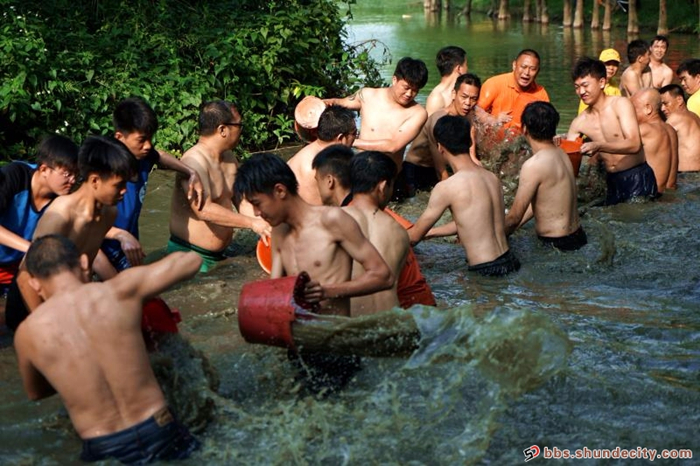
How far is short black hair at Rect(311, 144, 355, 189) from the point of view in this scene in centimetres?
543

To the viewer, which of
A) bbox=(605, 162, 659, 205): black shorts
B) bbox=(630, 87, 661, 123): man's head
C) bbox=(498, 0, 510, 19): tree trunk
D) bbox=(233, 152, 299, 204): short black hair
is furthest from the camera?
bbox=(498, 0, 510, 19): tree trunk

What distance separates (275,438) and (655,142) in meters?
6.12

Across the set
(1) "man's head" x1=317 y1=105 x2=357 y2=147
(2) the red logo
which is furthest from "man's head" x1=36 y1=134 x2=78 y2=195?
(2) the red logo

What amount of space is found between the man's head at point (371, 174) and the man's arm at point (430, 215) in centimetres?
152

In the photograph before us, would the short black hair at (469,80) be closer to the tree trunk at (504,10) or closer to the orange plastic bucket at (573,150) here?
the orange plastic bucket at (573,150)

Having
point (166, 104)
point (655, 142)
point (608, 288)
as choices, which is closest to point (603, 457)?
point (608, 288)

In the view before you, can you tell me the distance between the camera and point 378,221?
16.7ft

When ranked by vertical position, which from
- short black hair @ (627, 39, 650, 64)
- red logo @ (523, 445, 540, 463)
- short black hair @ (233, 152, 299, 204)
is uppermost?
short black hair @ (233, 152, 299, 204)

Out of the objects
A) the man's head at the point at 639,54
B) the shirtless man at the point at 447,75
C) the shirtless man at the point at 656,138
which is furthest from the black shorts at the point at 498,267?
the man's head at the point at 639,54

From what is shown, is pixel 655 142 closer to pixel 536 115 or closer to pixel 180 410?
pixel 536 115

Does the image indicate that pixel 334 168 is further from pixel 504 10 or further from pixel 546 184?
pixel 504 10

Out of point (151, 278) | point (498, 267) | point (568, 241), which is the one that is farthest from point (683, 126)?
point (151, 278)

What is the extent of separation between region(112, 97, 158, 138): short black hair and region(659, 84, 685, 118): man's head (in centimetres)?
649

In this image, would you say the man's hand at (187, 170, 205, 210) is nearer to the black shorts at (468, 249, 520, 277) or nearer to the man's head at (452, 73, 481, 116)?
the black shorts at (468, 249, 520, 277)
